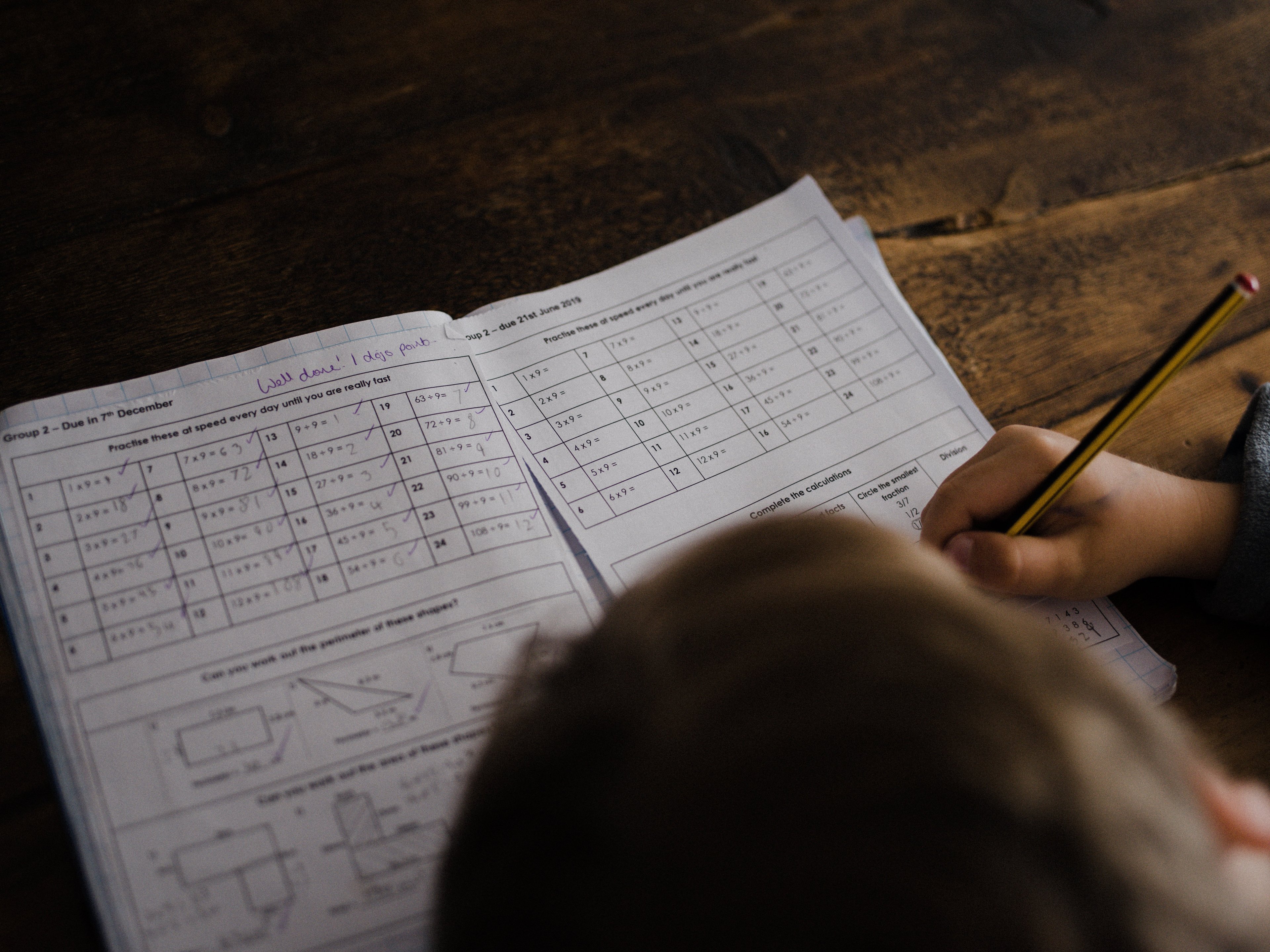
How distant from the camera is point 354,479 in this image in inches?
18.8

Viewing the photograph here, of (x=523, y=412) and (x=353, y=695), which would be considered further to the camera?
(x=523, y=412)

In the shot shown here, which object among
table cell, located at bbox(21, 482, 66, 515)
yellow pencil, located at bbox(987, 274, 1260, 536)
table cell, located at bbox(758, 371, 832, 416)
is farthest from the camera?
table cell, located at bbox(758, 371, 832, 416)

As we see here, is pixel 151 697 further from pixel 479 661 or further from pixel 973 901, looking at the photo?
pixel 973 901

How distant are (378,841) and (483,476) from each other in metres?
0.19

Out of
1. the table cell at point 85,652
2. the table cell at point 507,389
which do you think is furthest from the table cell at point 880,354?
the table cell at point 85,652

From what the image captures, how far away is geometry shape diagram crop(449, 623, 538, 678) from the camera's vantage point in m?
0.43

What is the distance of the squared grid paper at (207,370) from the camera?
0.47 meters

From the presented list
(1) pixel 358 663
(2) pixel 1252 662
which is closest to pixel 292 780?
(1) pixel 358 663

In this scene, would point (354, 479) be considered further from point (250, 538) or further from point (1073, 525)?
point (1073, 525)

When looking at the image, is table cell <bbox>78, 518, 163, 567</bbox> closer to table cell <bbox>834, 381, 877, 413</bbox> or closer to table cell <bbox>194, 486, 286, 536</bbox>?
table cell <bbox>194, 486, 286, 536</bbox>

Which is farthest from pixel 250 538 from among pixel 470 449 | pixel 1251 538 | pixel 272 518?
pixel 1251 538

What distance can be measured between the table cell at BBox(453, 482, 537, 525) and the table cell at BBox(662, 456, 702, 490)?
0.08 meters

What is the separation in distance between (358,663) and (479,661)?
0.06 m

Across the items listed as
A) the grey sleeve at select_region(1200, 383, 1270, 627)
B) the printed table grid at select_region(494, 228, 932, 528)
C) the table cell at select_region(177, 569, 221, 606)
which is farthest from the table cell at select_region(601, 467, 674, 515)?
the grey sleeve at select_region(1200, 383, 1270, 627)
